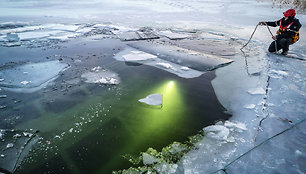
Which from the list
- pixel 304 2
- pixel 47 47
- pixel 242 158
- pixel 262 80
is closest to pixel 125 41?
pixel 47 47

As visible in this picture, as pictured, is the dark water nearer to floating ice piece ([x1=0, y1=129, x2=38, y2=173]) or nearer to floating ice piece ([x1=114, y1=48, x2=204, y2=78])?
floating ice piece ([x1=0, y1=129, x2=38, y2=173])

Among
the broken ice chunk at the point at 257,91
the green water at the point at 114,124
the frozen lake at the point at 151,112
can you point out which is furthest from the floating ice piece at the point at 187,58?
the broken ice chunk at the point at 257,91

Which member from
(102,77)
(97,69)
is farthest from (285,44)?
(97,69)

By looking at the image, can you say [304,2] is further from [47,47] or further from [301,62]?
[47,47]

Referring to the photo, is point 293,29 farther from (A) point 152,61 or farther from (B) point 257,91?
(A) point 152,61

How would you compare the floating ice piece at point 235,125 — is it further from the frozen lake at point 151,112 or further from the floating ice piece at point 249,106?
the floating ice piece at point 249,106
